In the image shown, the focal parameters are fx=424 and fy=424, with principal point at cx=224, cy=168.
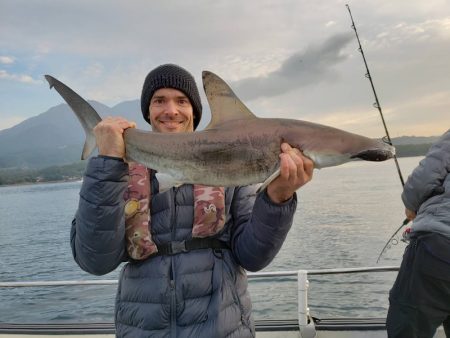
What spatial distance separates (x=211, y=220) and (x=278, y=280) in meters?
11.4

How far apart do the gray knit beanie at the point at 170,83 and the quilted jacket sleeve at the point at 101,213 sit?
0.72 meters

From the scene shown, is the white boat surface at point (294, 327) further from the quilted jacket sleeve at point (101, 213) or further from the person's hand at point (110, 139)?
the person's hand at point (110, 139)

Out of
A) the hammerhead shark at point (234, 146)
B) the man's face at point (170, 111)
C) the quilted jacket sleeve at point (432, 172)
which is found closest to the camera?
the hammerhead shark at point (234, 146)

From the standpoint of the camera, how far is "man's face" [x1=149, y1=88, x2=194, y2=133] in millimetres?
2795

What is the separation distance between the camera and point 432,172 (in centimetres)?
345

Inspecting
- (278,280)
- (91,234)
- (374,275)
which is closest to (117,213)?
(91,234)

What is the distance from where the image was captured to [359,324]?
4.72m

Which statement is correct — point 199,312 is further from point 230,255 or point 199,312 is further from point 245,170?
point 245,170

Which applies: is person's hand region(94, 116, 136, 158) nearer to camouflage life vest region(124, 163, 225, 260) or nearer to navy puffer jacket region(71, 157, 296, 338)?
navy puffer jacket region(71, 157, 296, 338)

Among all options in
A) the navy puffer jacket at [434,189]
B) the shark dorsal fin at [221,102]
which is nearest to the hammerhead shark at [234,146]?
the shark dorsal fin at [221,102]

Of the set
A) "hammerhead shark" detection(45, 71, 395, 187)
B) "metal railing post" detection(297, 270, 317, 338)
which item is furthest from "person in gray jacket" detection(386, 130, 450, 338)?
"hammerhead shark" detection(45, 71, 395, 187)

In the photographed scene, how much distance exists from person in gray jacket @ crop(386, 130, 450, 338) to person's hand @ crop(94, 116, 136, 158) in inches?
94.3

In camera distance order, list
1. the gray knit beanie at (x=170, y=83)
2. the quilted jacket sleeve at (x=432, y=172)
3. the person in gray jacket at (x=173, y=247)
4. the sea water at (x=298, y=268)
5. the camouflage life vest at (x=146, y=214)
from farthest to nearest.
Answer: the sea water at (x=298, y=268)
the quilted jacket sleeve at (x=432, y=172)
the gray knit beanie at (x=170, y=83)
the camouflage life vest at (x=146, y=214)
the person in gray jacket at (x=173, y=247)

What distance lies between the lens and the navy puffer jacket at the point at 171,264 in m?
→ 2.40
